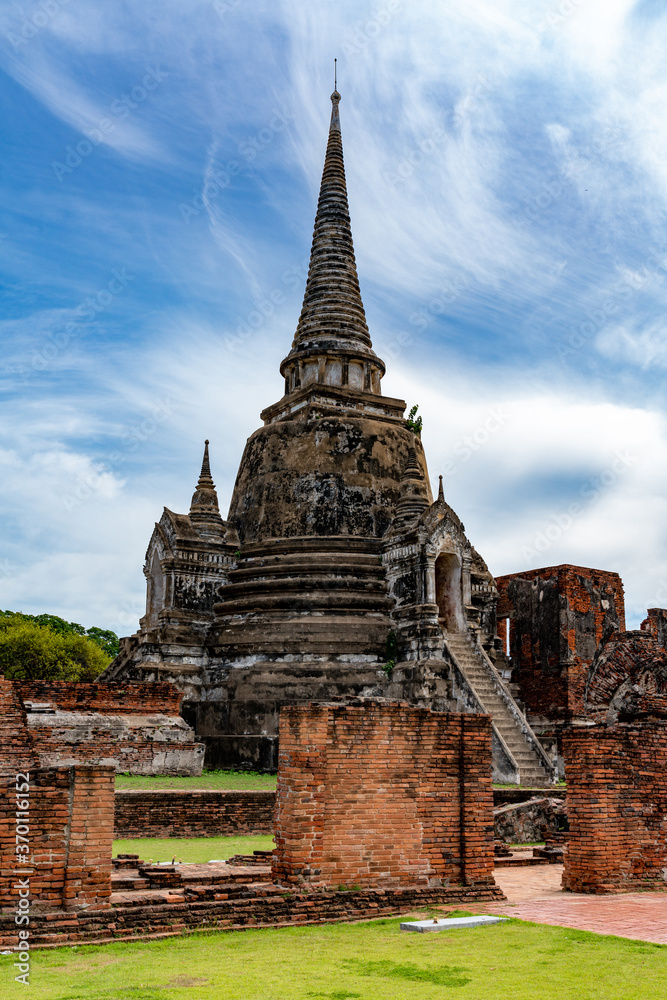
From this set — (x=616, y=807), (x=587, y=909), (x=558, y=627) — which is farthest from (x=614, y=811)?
(x=558, y=627)

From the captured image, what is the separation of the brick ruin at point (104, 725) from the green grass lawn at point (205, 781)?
34 cm

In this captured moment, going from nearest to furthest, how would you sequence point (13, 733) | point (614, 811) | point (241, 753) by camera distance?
1. point (614, 811)
2. point (13, 733)
3. point (241, 753)

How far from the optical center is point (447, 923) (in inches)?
334

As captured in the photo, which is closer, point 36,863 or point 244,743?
point 36,863

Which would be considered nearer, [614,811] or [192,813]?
[614,811]

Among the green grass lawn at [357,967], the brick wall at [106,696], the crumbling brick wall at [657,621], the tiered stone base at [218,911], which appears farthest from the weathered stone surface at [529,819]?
the crumbling brick wall at [657,621]

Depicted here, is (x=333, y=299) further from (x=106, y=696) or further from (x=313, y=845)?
(x=313, y=845)

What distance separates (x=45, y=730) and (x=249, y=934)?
31.0 ft

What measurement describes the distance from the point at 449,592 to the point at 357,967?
619 inches

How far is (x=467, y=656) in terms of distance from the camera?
21578 mm

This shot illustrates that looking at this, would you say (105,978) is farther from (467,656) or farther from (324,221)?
(324,221)

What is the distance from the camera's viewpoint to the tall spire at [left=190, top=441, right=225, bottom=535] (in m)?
24.3

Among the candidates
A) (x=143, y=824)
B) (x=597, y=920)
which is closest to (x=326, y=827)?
(x=597, y=920)

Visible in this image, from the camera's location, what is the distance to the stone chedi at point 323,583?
20.3 m
